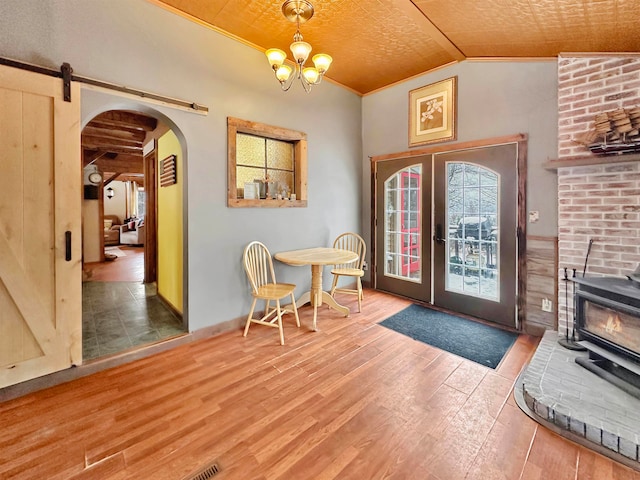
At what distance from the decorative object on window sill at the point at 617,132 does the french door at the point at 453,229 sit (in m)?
0.80

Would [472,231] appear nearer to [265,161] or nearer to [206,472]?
[265,161]

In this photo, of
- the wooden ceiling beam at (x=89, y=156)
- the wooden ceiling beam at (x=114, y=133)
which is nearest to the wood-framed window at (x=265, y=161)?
the wooden ceiling beam at (x=114, y=133)

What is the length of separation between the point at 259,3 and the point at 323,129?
5.75 feet

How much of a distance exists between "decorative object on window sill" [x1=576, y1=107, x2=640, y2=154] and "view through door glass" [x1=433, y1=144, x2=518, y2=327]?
802 mm

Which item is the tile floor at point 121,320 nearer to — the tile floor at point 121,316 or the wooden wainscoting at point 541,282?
the tile floor at point 121,316

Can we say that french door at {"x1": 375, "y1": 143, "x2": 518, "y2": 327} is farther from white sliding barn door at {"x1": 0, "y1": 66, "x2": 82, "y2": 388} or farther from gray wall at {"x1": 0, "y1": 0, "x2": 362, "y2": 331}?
white sliding barn door at {"x1": 0, "y1": 66, "x2": 82, "y2": 388}

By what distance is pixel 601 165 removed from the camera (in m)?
2.55

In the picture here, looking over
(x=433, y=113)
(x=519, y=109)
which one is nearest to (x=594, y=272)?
(x=519, y=109)

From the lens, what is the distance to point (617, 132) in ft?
7.51

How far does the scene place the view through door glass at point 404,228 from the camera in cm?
404

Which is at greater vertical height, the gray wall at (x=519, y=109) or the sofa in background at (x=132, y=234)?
the gray wall at (x=519, y=109)

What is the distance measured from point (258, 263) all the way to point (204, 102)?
1784 mm

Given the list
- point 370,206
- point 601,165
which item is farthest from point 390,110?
point 601,165

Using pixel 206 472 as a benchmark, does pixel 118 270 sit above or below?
above
